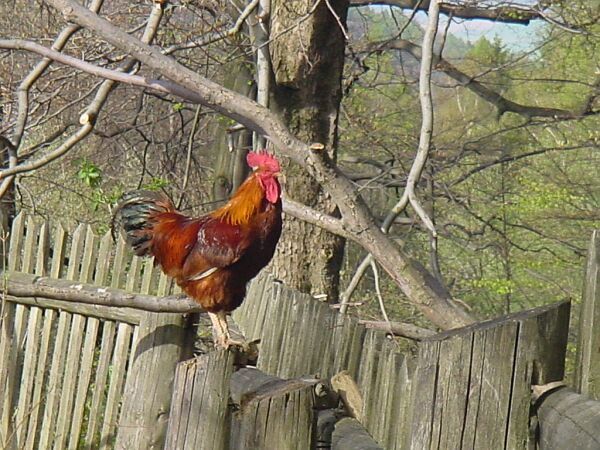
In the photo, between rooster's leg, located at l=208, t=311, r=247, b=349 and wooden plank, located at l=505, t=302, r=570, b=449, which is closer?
wooden plank, located at l=505, t=302, r=570, b=449

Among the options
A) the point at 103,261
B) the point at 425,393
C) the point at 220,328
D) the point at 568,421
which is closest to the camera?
the point at 568,421

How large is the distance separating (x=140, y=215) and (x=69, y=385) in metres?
0.92

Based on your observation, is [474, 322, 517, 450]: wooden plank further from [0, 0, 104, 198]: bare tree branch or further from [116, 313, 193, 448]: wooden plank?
[0, 0, 104, 198]: bare tree branch

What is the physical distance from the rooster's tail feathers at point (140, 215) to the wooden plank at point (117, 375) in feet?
1.24

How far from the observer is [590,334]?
1.60 metres

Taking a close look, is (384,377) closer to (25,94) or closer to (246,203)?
(246,203)

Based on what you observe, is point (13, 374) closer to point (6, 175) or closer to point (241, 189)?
point (6, 175)

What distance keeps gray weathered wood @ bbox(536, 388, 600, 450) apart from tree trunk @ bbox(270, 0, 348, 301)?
432cm

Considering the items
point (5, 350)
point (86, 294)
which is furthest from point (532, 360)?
point (5, 350)

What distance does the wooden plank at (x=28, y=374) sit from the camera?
15.6 ft

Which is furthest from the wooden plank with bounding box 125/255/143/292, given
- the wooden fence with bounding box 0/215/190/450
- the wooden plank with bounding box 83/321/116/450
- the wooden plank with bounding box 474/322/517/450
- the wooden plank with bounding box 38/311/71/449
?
the wooden plank with bounding box 474/322/517/450

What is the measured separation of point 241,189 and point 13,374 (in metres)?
1.91

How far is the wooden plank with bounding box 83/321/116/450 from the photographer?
4398 mm

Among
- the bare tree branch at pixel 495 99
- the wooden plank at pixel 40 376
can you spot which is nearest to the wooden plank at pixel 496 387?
the wooden plank at pixel 40 376
